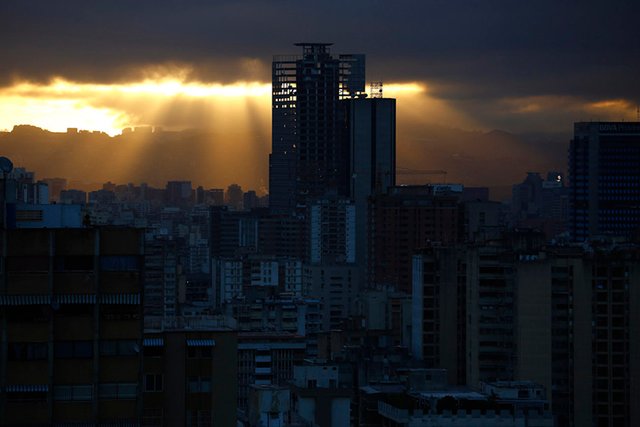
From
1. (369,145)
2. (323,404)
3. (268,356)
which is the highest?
(369,145)

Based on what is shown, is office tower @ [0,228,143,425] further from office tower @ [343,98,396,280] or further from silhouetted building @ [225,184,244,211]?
silhouetted building @ [225,184,244,211]

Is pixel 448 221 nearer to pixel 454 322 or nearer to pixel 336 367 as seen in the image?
pixel 454 322

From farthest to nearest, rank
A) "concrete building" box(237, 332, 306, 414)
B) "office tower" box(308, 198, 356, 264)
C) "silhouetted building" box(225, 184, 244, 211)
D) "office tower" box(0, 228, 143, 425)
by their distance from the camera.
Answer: "silhouetted building" box(225, 184, 244, 211) → "office tower" box(308, 198, 356, 264) → "concrete building" box(237, 332, 306, 414) → "office tower" box(0, 228, 143, 425)

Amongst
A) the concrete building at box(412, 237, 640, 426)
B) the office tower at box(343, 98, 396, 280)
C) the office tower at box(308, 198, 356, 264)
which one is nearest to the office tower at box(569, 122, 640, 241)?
the office tower at box(343, 98, 396, 280)

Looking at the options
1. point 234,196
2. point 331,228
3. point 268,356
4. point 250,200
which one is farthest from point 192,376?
point 234,196

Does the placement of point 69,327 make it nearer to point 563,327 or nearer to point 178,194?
point 563,327

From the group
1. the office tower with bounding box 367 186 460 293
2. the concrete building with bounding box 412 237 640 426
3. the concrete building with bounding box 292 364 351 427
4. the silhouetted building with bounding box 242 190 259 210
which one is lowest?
the concrete building with bounding box 292 364 351 427

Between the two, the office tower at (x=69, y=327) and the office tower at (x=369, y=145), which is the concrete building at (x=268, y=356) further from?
the office tower at (x=369, y=145)

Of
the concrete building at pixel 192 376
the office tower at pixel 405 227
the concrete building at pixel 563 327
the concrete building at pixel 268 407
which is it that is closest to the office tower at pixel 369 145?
the office tower at pixel 405 227
